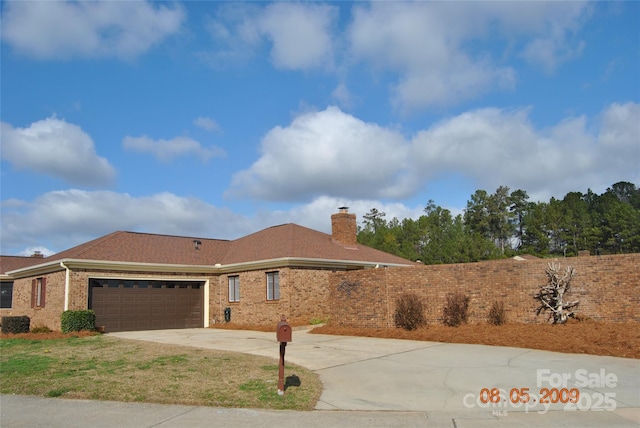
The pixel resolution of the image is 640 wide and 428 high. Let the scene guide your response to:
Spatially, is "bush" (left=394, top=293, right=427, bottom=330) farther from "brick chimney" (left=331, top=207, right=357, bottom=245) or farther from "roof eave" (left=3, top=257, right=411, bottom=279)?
"brick chimney" (left=331, top=207, right=357, bottom=245)

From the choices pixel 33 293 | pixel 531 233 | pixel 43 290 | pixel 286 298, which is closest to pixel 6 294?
pixel 33 293

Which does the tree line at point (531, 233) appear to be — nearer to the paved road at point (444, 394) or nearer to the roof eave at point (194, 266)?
the roof eave at point (194, 266)

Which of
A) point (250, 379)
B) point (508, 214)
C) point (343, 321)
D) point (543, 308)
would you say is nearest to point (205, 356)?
point (250, 379)

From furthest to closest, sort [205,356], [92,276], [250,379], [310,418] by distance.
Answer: [92,276] → [205,356] → [250,379] → [310,418]

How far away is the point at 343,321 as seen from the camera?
19.7m

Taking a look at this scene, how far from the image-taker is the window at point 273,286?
21.8 metres

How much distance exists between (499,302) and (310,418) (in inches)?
430

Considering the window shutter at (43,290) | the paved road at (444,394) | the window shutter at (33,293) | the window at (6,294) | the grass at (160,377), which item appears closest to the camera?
the paved road at (444,394)

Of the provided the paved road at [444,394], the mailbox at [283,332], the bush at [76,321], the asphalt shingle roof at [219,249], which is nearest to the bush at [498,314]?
the paved road at [444,394]

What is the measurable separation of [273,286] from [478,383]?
46.1 feet

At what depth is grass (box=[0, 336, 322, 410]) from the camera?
314 inches

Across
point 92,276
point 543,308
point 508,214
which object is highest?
point 508,214

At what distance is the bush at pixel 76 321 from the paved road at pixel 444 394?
420 inches

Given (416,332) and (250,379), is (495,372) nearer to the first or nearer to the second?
(250,379)
